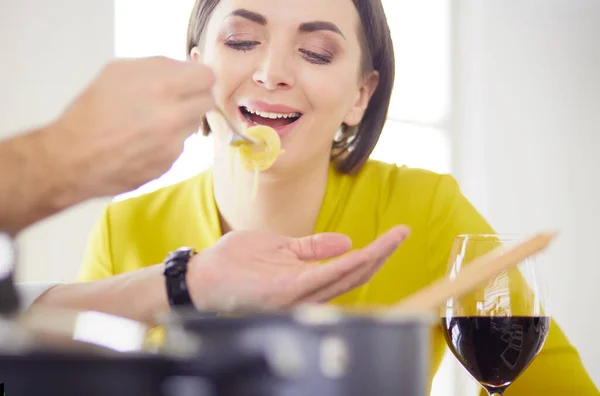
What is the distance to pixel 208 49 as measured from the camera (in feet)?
4.73

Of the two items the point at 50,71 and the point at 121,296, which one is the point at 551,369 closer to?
the point at 121,296

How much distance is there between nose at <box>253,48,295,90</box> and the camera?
4.34 feet

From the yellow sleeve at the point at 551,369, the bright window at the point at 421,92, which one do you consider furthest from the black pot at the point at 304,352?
the bright window at the point at 421,92

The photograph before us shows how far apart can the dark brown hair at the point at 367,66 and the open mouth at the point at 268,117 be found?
234 millimetres

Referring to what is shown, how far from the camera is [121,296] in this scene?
95 centimetres

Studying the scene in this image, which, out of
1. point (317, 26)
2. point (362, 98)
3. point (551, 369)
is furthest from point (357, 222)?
point (551, 369)

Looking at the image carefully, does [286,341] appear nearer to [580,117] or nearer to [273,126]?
[273,126]

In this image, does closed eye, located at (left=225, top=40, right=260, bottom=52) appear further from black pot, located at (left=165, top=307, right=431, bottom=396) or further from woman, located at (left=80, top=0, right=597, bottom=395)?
black pot, located at (left=165, top=307, right=431, bottom=396)

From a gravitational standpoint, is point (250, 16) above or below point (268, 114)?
above

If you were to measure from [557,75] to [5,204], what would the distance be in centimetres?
345

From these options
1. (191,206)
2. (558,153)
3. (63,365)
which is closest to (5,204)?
(63,365)

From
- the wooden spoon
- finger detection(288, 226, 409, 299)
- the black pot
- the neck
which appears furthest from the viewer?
the neck

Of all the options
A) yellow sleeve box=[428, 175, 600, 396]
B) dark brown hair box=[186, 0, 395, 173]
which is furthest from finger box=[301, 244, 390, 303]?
dark brown hair box=[186, 0, 395, 173]

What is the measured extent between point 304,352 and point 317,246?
0.61 metres
